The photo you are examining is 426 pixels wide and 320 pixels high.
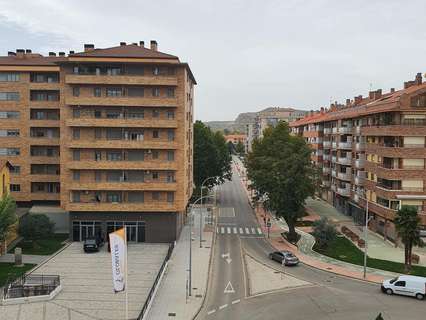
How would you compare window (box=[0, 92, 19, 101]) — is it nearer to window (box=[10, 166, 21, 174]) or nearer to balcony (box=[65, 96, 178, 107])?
window (box=[10, 166, 21, 174])

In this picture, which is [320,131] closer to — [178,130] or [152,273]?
[178,130]

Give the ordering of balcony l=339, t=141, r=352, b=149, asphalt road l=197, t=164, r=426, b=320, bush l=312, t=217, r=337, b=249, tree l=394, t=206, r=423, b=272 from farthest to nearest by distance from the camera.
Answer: balcony l=339, t=141, r=352, b=149, bush l=312, t=217, r=337, b=249, tree l=394, t=206, r=423, b=272, asphalt road l=197, t=164, r=426, b=320

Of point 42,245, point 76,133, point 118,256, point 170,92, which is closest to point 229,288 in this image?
point 118,256

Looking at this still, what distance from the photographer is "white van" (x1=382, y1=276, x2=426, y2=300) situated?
3644cm

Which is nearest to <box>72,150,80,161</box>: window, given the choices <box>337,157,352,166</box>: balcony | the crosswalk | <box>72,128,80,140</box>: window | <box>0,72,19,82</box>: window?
<box>72,128,80,140</box>: window

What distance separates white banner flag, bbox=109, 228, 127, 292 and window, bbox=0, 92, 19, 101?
1669 inches

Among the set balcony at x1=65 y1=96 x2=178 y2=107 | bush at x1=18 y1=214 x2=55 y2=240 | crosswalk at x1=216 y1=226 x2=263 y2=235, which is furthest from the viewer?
crosswalk at x1=216 y1=226 x2=263 y2=235

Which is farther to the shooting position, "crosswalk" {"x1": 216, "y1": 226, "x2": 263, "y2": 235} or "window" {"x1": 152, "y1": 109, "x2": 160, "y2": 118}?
"crosswalk" {"x1": 216, "y1": 226, "x2": 263, "y2": 235}

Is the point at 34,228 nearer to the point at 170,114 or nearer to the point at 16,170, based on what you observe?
the point at 16,170

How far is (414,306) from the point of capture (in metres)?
34.9

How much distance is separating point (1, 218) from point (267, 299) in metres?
24.8

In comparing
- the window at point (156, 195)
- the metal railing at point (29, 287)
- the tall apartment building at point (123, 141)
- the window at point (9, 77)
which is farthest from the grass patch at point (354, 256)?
the window at point (9, 77)

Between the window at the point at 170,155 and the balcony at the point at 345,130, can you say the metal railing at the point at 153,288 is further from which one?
the balcony at the point at 345,130

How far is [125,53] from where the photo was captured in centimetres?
5525
